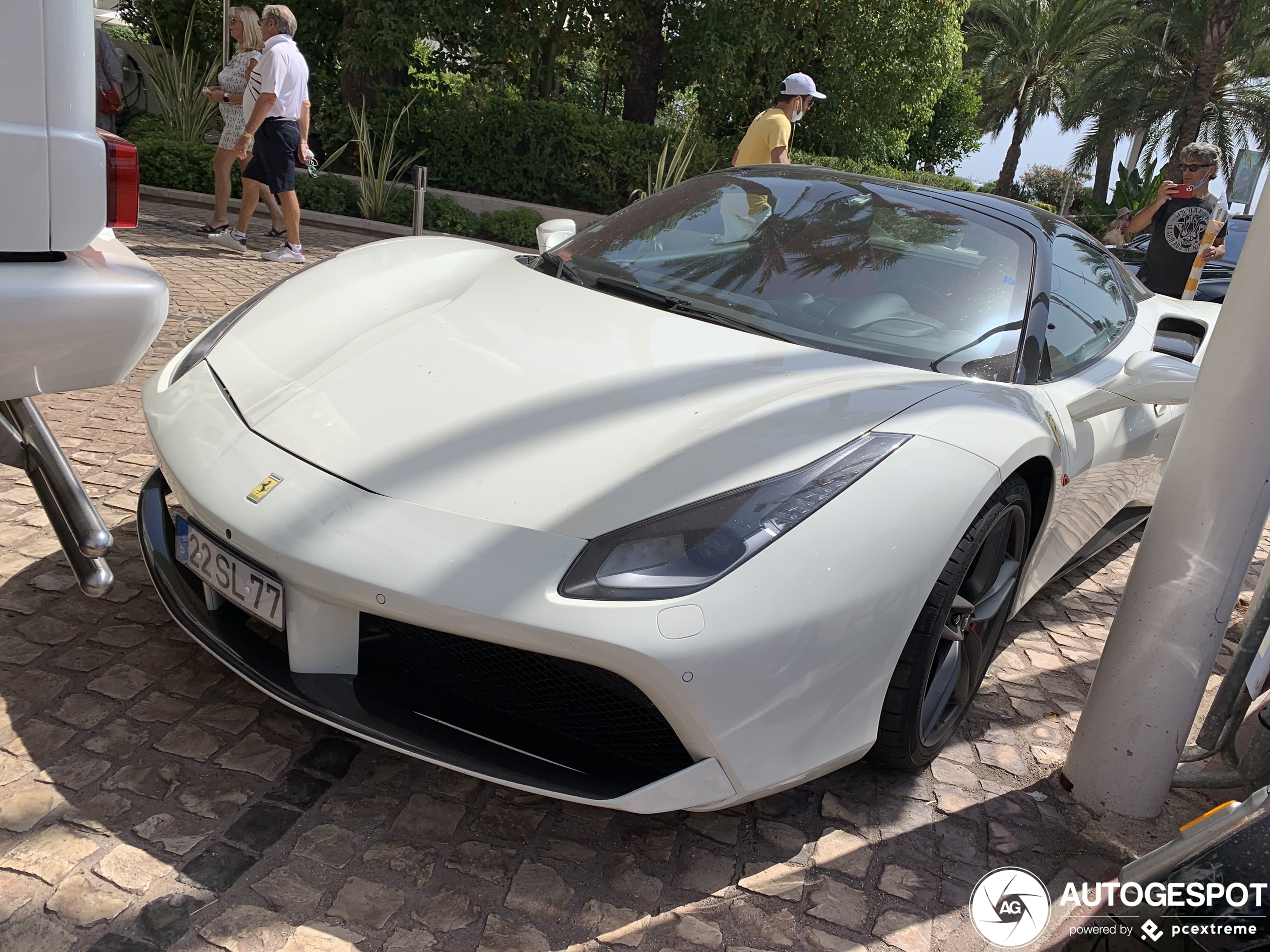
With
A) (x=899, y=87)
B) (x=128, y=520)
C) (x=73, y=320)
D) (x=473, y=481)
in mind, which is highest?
(x=899, y=87)

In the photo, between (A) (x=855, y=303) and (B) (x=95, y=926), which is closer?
(B) (x=95, y=926)

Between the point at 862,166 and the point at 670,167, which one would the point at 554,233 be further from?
the point at 862,166

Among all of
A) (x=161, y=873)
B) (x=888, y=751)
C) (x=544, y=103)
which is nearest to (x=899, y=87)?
(x=544, y=103)

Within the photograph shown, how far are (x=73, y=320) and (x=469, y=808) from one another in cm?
118

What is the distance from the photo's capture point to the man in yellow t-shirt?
20.1ft

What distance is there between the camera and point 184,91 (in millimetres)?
10203

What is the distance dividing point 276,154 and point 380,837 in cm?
598

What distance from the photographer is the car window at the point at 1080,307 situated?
277 cm

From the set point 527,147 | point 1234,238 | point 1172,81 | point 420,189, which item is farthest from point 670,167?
point 1172,81

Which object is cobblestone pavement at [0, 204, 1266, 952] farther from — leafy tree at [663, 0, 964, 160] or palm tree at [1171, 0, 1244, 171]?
palm tree at [1171, 0, 1244, 171]

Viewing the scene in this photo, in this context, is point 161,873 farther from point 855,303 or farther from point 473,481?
point 855,303

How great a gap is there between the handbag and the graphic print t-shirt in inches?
337

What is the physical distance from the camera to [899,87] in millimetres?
12523
